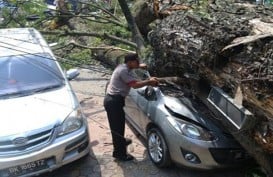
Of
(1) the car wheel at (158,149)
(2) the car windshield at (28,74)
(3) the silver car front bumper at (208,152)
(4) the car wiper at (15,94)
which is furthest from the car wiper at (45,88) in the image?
(3) the silver car front bumper at (208,152)

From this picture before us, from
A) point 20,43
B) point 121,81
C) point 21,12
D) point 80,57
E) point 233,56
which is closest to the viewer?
point 233,56

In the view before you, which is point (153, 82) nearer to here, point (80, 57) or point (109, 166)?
point (109, 166)

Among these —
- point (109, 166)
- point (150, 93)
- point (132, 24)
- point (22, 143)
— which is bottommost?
point (109, 166)

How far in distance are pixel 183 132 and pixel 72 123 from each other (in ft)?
4.92

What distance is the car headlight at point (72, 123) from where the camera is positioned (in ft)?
17.1

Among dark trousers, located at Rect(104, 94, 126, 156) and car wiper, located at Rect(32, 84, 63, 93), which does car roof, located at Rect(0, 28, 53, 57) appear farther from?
dark trousers, located at Rect(104, 94, 126, 156)

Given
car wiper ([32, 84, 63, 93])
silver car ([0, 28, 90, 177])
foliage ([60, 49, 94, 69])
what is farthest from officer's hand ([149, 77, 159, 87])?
foliage ([60, 49, 94, 69])

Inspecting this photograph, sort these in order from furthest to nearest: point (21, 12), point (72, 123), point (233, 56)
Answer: point (21, 12), point (72, 123), point (233, 56)

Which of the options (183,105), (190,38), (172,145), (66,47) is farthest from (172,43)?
(66,47)

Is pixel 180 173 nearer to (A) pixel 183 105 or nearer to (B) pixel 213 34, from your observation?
(A) pixel 183 105

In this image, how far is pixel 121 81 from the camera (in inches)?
231

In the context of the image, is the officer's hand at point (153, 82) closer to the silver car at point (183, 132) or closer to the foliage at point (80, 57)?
the silver car at point (183, 132)

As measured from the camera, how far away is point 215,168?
16.8 ft

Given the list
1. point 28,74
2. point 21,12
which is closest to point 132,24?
point 21,12
